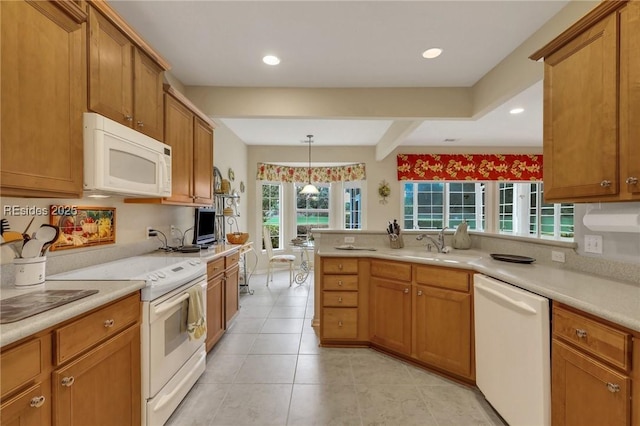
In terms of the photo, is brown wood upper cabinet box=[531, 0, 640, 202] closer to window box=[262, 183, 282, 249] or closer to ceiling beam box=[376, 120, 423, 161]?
ceiling beam box=[376, 120, 423, 161]

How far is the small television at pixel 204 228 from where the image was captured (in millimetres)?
3164

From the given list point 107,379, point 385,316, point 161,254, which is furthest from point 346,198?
point 107,379

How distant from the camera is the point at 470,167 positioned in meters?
5.73

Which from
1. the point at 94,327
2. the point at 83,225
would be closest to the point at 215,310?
the point at 83,225

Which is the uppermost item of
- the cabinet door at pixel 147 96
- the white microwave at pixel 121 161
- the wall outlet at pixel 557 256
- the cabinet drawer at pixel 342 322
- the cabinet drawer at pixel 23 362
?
the cabinet door at pixel 147 96

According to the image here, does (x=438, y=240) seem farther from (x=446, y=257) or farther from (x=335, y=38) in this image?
(x=335, y=38)

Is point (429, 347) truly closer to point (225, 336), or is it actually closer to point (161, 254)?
point (225, 336)

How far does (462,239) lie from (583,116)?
1.50m

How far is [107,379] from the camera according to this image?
1312mm

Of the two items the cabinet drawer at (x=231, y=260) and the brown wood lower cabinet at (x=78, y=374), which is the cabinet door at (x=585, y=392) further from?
the cabinet drawer at (x=231, y=260)

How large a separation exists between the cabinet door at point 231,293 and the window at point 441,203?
12.9 feet

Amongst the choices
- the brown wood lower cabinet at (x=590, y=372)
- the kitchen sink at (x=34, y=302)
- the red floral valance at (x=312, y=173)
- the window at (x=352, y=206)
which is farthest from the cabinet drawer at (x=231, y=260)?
the window at (x=352, y=206)

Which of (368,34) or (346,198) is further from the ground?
(368,34)

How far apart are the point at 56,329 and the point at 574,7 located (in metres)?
3.18
